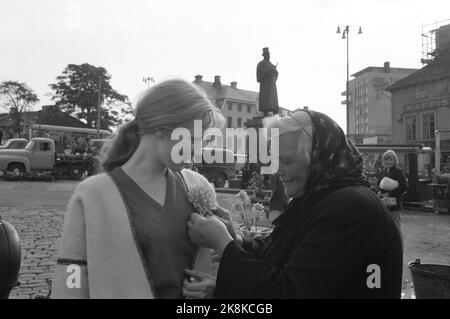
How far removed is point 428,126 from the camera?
35.2m

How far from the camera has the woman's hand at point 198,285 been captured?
1.65m

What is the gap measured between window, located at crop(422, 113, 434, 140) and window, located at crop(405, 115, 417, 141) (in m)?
1.04

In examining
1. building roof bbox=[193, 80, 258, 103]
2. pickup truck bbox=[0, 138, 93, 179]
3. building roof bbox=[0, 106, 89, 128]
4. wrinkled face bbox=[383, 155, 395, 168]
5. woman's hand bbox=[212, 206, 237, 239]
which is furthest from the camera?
building roof bbox=[193, 80, 258, 103]

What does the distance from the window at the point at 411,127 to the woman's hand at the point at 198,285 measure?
38.4 metres

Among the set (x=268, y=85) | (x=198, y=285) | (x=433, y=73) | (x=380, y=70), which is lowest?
(x=198, y=285)

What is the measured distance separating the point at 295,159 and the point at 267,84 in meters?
14.5

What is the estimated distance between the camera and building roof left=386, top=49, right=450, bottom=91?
3425 centimetres

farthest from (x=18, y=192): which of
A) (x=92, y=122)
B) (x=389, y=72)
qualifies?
(x=389, y=72)

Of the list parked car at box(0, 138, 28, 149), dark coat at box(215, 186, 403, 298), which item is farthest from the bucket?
parked car at box(0, 138, 28, 149)

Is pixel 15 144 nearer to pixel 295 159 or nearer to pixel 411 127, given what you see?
pixel 295 159

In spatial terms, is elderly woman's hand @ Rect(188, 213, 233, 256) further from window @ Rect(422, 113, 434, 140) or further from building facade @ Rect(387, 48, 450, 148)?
window @ Rect(422, 113, 434, 140)

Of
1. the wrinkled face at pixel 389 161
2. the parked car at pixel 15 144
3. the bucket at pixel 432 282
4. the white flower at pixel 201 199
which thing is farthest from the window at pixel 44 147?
the white flower at pixel 201 199

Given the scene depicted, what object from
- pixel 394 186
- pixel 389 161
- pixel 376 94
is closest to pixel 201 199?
pixel 394 186

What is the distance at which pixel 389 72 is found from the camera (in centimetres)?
7606
